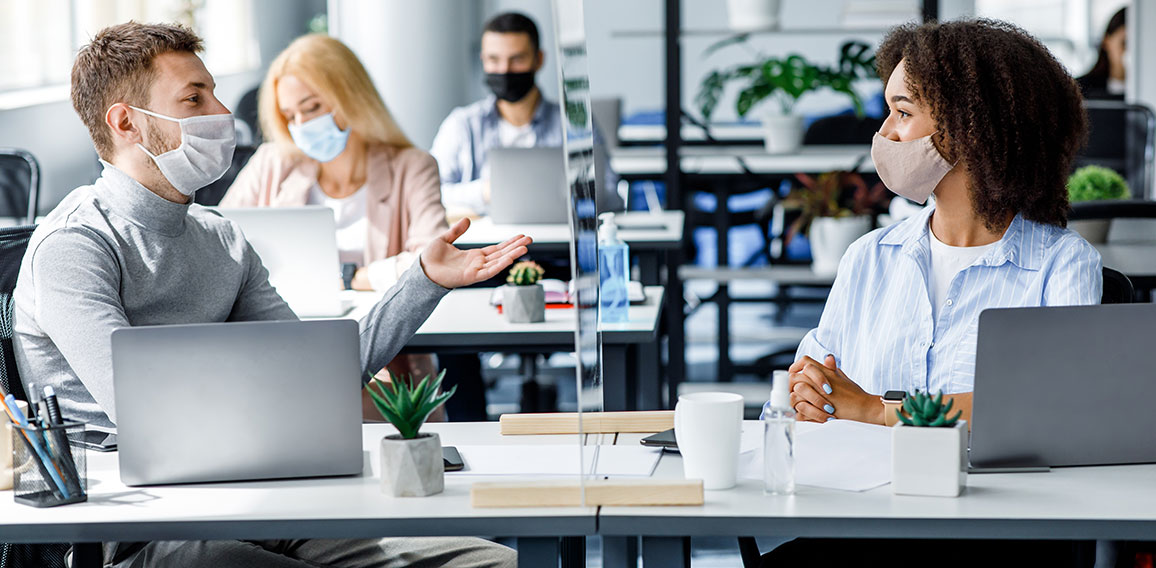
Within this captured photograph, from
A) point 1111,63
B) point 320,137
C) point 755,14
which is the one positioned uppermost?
point 755,14

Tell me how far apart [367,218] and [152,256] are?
1391mm

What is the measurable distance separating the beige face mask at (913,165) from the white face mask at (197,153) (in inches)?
38.7

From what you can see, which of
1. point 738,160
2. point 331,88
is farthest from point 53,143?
point 738,160

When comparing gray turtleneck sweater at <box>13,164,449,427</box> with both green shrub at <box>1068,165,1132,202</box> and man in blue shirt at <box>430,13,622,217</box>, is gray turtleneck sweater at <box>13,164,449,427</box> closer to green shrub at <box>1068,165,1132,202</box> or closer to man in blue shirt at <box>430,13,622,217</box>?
green shrub at <box>1068,165,1132,202</box>

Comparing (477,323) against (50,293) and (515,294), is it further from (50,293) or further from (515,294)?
(50,293)

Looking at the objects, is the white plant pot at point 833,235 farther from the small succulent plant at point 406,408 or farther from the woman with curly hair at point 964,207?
the small succulent plant at point 406,408

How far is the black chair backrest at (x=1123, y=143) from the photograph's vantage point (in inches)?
185

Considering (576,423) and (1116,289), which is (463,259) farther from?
(1116,289)

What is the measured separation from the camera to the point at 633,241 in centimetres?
347

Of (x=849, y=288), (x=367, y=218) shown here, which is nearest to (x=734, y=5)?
(x=367, y=218)

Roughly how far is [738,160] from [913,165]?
9.71ft

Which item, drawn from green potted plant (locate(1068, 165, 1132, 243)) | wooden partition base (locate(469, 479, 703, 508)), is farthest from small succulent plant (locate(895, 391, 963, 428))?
green potted plant (locate(1068, 165, 1132, 243))

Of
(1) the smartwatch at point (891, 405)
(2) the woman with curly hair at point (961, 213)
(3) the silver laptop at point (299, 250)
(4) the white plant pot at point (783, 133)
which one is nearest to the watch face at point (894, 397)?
(1) the smartwatch at point (891, 405)

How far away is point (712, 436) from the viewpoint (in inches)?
51.8
